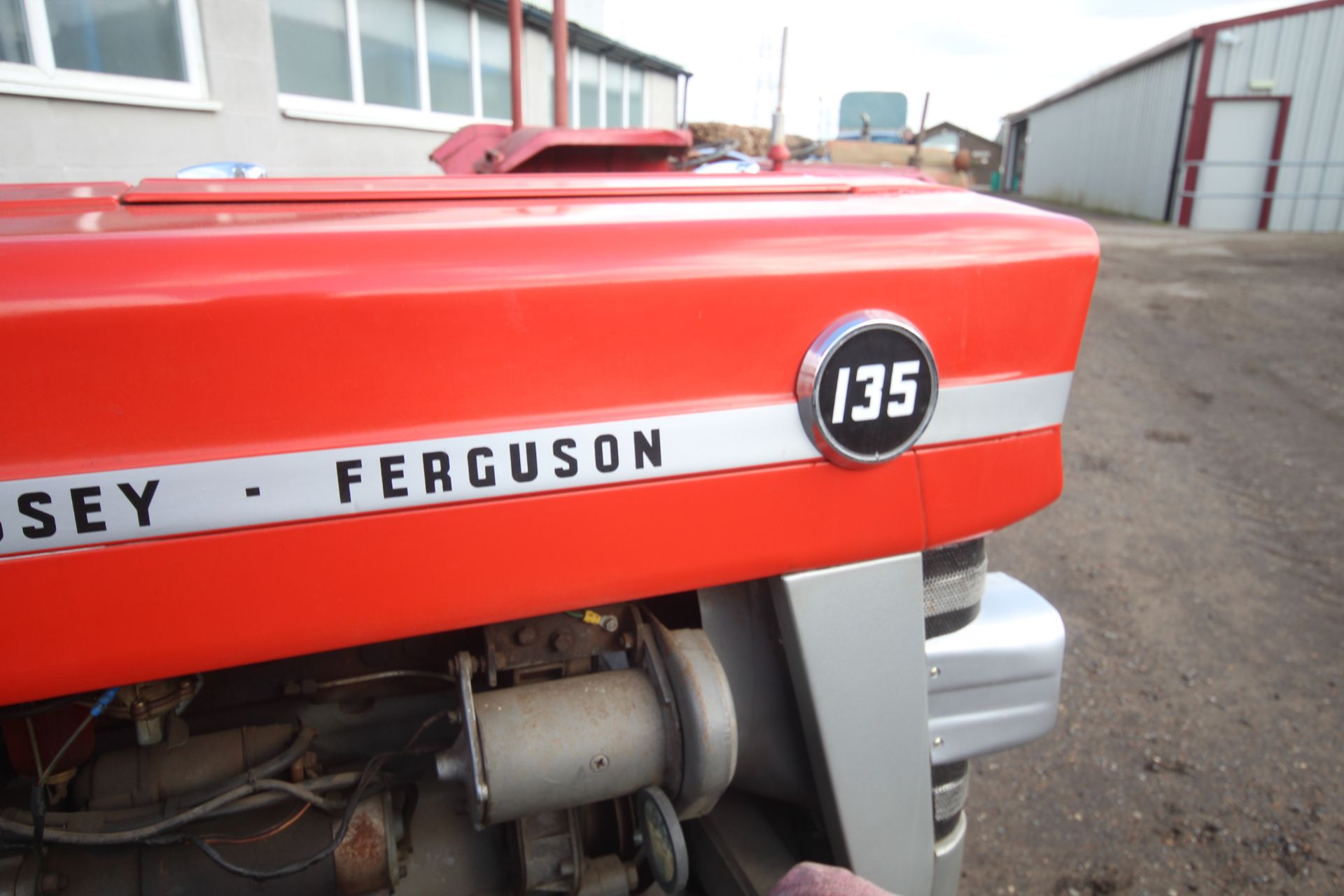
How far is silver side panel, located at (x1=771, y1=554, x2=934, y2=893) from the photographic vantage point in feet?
4.34

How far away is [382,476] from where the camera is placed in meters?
1.04

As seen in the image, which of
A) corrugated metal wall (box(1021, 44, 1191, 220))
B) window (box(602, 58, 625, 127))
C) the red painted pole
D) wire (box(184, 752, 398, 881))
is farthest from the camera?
corrugated metal wall (box(1021, 44, 1191, 220))

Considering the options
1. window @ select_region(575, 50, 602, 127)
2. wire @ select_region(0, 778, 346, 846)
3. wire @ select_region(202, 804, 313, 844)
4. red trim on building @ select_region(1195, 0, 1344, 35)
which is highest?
red trim on building @ select_region(1195, 0, 1344, 35)

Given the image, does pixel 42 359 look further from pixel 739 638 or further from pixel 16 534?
pixel 739 638

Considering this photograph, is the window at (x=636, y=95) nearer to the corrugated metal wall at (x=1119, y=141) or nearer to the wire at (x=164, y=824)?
the corrugated metal wall at (x=1119, y=141)

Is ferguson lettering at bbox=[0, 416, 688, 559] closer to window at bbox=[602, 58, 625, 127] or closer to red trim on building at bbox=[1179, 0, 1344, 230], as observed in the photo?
window at bbox=[602, 58, 625, 127]

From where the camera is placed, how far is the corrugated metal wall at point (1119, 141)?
1574 cm

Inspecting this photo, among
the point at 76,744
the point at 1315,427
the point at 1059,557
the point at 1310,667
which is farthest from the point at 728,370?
the point at 1315,427

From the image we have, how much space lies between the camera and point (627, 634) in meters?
1.38

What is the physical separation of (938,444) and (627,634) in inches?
21.1

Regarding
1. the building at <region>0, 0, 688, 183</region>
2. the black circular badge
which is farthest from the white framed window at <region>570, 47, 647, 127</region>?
the black circular badge

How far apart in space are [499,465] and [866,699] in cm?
67

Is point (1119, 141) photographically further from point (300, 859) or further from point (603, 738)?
point (300, 859)

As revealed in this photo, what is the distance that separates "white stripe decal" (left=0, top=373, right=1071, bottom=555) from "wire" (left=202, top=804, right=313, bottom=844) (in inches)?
24.1
